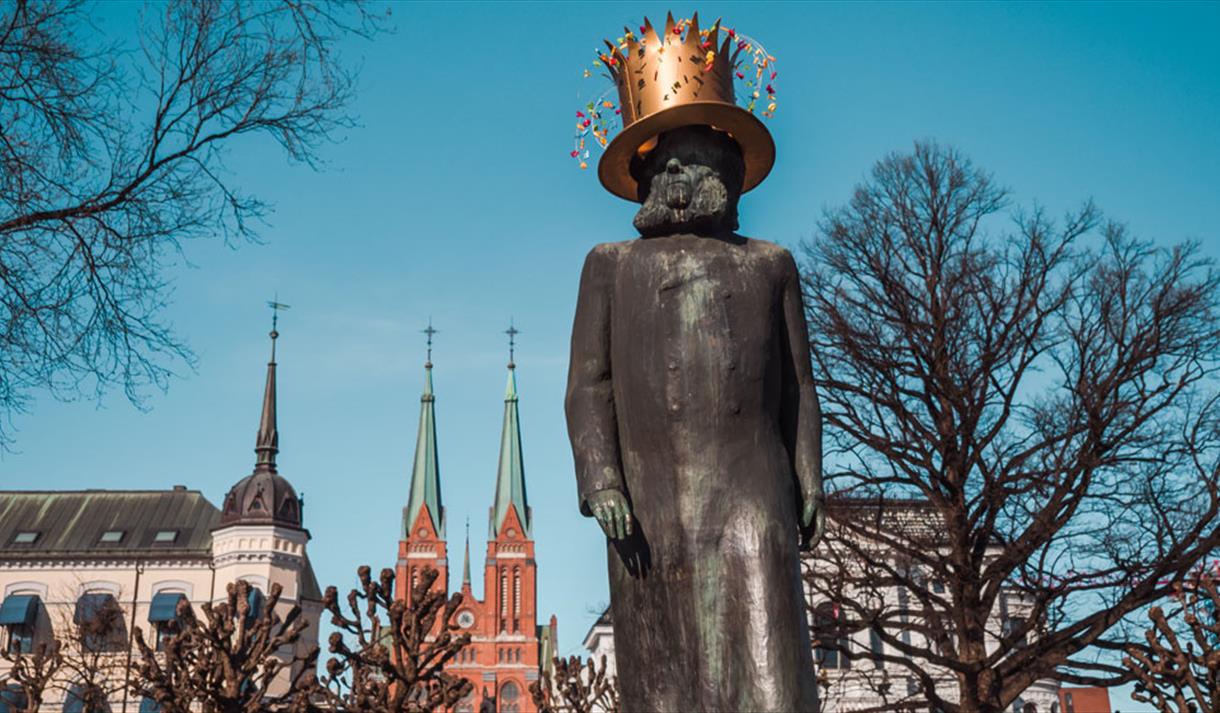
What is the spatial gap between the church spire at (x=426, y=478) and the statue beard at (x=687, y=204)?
105m

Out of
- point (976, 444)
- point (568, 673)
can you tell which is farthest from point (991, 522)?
point (568, 673)

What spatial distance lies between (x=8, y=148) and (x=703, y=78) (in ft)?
20.4

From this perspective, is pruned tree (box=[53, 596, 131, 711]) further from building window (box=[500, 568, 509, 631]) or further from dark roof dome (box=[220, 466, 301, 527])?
building window (box=[500, 568, 509, 631])

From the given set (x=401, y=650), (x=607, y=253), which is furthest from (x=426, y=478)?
(x=607, y=253)

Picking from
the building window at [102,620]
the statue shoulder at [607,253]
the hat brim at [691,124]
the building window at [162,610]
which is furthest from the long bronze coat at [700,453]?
the building window at [162,610]

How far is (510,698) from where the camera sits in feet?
353

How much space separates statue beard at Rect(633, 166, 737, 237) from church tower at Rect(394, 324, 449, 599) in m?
102

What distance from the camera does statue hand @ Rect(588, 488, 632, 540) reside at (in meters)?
5.26

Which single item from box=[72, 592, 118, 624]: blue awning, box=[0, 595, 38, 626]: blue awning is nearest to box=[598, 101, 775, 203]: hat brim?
box=[72, 592, 118, 624]: blue awning

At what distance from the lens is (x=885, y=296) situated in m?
22.4

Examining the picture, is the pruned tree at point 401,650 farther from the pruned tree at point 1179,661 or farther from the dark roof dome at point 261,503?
the dark roof dome at point 261,503

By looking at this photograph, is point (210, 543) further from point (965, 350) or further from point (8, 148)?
point (8, 148)

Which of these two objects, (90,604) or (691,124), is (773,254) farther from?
(90,604)

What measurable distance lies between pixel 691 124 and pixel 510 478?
354 feet
